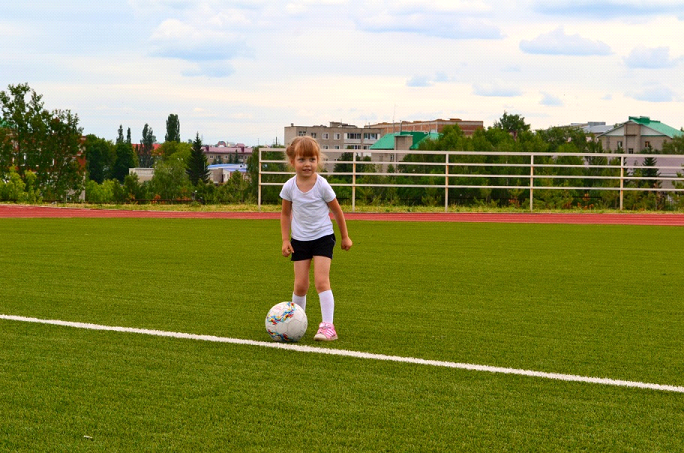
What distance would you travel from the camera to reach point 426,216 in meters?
23.5

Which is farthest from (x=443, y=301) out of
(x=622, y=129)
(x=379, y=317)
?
(x=622, y=129)

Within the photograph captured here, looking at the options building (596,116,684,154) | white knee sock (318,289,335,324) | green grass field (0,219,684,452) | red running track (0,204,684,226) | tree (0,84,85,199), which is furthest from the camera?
building (596,116,684,154)

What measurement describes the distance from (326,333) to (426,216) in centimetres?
1752

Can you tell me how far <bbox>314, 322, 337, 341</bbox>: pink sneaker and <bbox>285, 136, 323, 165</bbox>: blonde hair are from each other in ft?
4.00

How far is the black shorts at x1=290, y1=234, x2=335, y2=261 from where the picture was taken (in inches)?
258

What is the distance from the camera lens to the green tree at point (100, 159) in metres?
180

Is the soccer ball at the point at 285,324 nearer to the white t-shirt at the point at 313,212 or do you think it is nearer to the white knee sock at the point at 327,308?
the white knee sock at the point at 327,308

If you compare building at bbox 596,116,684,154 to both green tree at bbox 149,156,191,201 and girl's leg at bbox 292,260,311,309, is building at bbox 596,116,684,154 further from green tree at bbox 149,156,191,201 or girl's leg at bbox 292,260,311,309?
girl's leg at bbox 292,260,311,309

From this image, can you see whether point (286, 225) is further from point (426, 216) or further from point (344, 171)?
point (344, 171)

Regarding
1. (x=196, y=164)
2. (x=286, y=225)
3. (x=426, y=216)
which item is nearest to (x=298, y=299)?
(x=286, y=225)

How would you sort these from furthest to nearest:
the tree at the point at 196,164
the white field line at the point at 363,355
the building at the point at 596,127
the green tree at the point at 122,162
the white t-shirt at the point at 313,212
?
1. the green tree at the point at 122,162
2. the building at the point at 596,127
3. the tree at the point at 196,164
4. the white t-shirt at the point at 313,212
5. the white field line at the point at 363,355

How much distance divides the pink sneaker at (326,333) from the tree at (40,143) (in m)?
74.4

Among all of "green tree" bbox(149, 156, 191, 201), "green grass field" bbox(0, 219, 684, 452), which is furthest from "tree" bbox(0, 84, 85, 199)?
"green grass field" bbox(0, 219, 684, 452)

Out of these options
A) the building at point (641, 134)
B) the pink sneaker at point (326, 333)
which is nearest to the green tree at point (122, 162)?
the building at point (641, 134)
